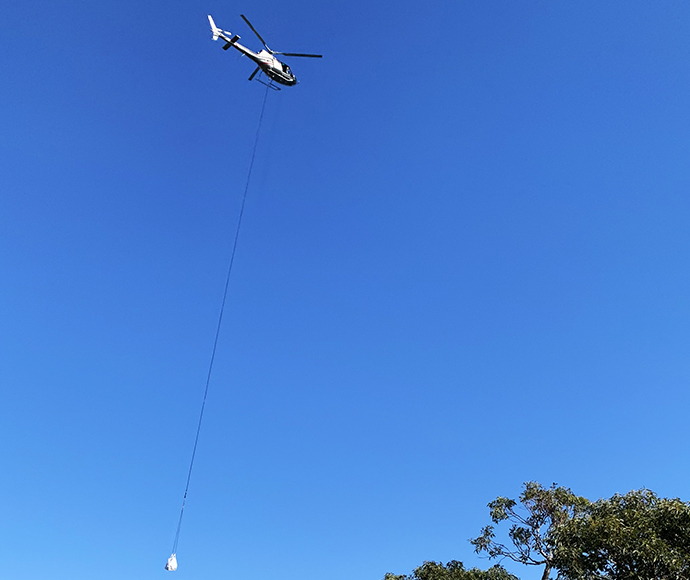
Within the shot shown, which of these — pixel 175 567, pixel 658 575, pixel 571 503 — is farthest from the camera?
pixel 571 503

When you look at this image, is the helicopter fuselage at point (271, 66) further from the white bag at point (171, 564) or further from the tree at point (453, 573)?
the tree at point (453, 573)

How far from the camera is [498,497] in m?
22.3

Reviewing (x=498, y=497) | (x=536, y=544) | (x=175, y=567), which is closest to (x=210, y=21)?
(x=175, y=567)

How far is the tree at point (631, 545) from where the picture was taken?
483 inches

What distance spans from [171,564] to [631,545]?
38.2ft

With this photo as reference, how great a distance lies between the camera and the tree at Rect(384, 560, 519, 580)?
23109mm

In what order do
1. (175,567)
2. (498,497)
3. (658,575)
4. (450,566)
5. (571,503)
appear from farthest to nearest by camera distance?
(450,566)
(498,497)
(571,503)
(175,567)
(658,575)

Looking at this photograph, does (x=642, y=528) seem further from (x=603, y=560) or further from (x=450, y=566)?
(x=450, y=566)

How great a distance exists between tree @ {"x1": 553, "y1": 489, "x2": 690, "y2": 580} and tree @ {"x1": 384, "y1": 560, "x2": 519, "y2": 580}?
34.1 feet

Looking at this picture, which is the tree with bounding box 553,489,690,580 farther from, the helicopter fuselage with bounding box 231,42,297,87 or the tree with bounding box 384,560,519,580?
the helicopter fuselage with bounding box 231,42,297,87

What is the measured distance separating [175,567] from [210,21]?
21.2 metres

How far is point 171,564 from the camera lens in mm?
13797

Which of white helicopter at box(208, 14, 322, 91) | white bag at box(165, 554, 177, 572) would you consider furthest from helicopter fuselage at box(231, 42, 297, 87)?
white bag at box(165, 554, 177, 572)

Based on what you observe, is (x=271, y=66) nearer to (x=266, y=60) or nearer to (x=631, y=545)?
(x=266, y=60)
